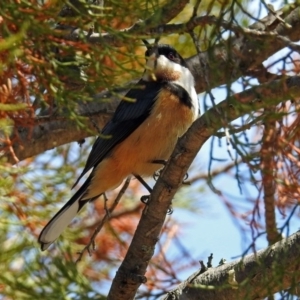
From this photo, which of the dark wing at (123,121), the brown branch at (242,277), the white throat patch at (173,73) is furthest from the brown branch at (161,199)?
the white throat patch at (173,73)

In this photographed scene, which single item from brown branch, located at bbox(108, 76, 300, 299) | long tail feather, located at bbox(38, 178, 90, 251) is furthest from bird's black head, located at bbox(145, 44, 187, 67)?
brown branch, located at bbox(108, 76, 300, 299)

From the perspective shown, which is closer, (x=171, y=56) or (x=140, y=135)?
(x=140, y=135)

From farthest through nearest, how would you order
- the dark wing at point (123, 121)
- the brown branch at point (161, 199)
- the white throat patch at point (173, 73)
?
the white throat patch at point (173, 73), the dark wing at point (123, 121), the brown branch at point (161, 199)

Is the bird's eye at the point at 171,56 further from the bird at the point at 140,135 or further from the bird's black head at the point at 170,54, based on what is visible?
Result: the bird at the point at 140,135

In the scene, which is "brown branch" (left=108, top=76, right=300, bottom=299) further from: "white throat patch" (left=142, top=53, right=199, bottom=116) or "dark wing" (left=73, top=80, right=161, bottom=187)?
"white throat patch" (left=142, top=53, right=199, bottom=116)

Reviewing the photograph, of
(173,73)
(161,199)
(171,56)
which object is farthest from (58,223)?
(171,56)

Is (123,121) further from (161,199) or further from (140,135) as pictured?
(161,199)

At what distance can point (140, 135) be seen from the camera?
12.6 feet

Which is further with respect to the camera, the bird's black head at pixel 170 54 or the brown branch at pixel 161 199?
the bird's black head at pixel 170 54

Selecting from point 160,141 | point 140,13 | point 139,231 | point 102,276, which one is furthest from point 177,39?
point 140,13

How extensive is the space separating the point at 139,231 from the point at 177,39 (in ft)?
6.45

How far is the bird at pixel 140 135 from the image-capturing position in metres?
3.75

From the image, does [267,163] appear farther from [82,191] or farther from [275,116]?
[82,191]

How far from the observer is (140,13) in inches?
90.3
